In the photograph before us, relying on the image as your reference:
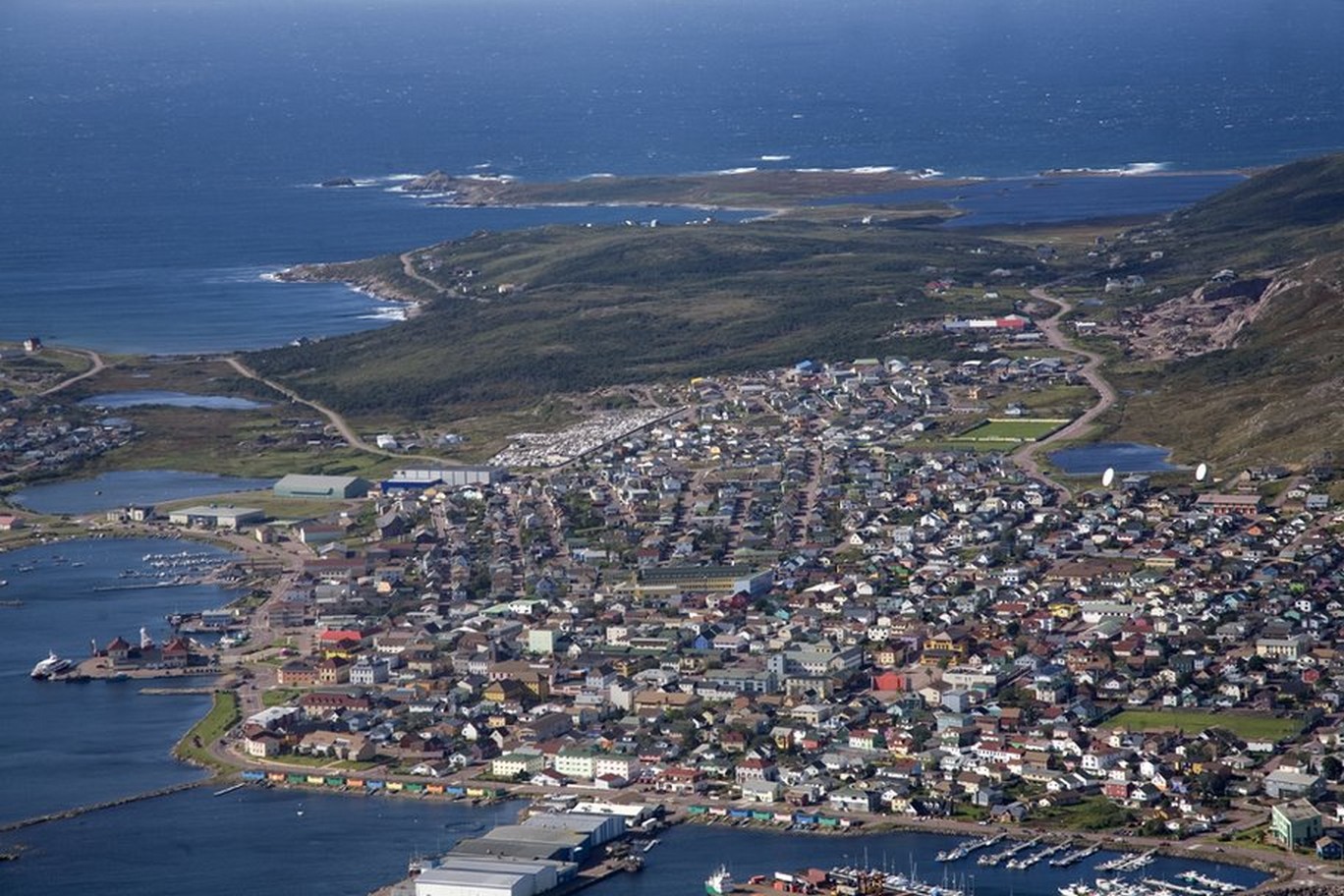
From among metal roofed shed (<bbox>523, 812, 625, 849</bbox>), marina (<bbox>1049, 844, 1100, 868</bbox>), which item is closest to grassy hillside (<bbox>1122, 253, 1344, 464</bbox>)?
marina (<bbox>1049, 844, 1100, 868</bbox>)

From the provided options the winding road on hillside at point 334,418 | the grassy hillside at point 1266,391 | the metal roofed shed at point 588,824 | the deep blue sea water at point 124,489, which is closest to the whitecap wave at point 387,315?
the winding road on hillside at point 334,418

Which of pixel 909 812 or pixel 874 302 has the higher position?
pixel 874 302

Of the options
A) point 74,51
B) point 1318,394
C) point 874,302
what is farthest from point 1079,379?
point 74,51

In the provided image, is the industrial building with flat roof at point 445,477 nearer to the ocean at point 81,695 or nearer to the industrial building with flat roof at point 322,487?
the industrial building with flat roof at point 322,487

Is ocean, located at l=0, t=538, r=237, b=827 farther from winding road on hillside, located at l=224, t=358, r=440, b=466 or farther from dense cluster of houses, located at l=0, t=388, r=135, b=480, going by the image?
dense cluster of houses, located at l=0, t=388, r=135, b=480

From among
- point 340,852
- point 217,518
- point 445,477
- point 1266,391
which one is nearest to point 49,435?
point 217,518

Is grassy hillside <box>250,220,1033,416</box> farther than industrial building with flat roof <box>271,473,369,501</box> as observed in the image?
Yes

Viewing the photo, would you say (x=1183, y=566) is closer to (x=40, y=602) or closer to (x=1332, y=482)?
(x=1332, y=482)
